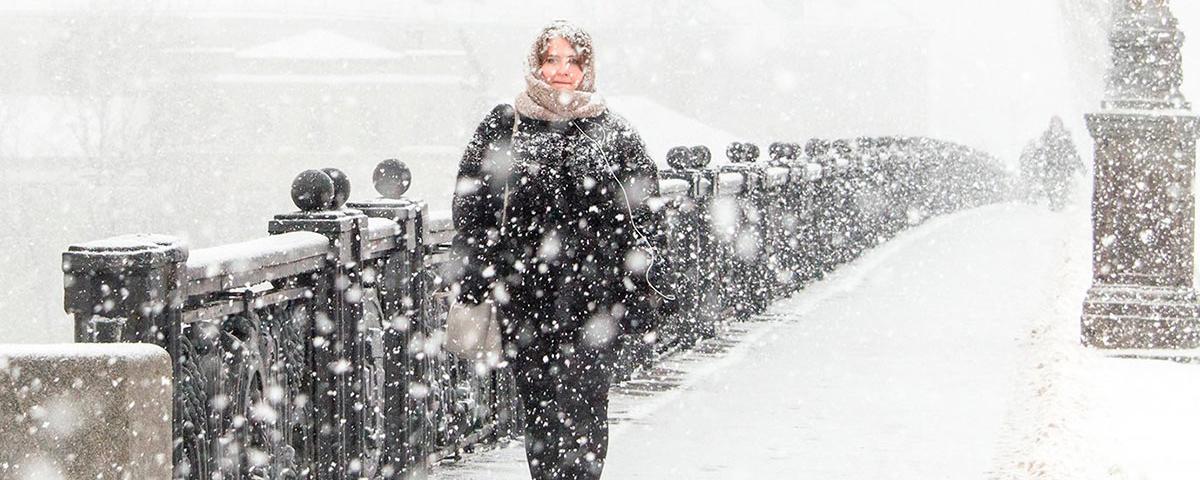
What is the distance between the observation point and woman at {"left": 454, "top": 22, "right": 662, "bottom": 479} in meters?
5.06

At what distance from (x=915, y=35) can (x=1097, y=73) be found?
4343 cm

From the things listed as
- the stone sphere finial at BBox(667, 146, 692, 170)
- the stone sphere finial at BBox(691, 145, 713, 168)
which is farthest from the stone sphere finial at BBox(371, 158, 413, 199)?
the stone sphere finial at BBox(691, 145, 713, 168)

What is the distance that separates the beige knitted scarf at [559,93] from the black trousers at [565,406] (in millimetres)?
675

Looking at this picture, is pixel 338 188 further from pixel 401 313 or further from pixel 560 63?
pixel 560 63

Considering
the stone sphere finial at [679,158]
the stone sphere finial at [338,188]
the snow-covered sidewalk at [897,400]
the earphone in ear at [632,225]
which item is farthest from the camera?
the stone sphere finial at [679,158]

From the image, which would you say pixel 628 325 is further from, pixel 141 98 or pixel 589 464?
pixel 141 98

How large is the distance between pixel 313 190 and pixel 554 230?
77 cm

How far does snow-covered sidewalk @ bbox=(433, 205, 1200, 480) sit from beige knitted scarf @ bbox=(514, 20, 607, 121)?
1.91 meters

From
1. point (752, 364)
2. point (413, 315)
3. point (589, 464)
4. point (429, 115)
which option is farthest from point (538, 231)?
point (429, 115)

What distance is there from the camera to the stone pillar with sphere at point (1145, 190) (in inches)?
408

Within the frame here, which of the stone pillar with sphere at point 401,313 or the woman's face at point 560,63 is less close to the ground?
the woman's face at point 560,63

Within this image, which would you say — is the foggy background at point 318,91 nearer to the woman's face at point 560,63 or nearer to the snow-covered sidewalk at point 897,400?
the snow-covered sidewalk at point 897,400

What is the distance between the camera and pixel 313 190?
5.31 m

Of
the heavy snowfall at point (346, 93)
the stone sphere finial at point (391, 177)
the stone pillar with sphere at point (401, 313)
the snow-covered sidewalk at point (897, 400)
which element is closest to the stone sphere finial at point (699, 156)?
the snow-covered sidewalk at point (897, 400)
